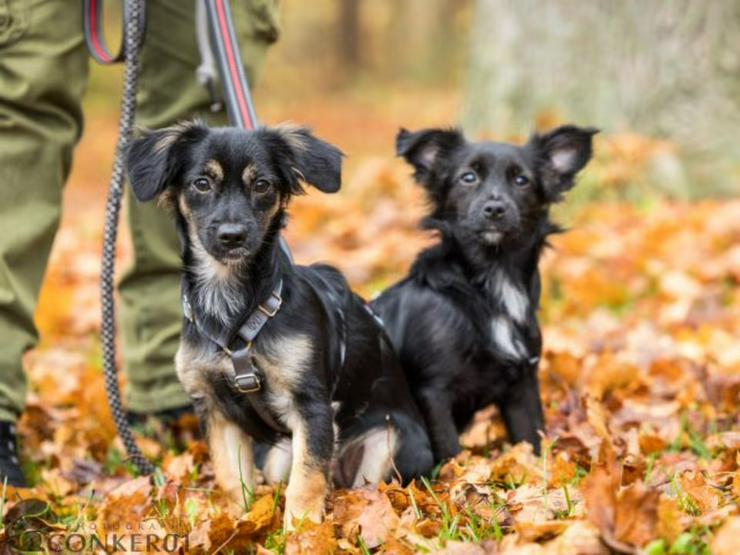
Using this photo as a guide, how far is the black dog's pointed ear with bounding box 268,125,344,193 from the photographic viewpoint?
3.23m

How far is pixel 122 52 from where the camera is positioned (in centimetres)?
393

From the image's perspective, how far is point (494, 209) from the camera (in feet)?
13.2

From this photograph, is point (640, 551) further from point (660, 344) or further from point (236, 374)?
point (660, 344)

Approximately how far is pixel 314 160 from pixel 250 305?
1.76 ft

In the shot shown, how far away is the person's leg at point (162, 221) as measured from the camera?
13.7 feet

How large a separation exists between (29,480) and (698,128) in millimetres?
6642

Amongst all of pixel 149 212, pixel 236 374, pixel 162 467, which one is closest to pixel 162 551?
pixel 236 374

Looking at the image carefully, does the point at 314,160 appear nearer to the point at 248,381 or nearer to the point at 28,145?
the point at 248,381

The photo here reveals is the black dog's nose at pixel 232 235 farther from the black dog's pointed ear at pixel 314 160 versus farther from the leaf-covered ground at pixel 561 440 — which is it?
the leaf-covered ground at pixel 561 440

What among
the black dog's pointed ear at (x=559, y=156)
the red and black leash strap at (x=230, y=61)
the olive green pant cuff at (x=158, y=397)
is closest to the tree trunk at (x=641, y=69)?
the black dog's pointed ear at (x=559, y=156)

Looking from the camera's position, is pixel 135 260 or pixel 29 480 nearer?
pixel 29 480

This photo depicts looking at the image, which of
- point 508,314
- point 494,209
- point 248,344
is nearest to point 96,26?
point 248,344

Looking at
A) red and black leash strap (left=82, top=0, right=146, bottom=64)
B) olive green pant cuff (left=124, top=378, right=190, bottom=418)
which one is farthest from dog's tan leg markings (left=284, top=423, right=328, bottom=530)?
red and black leash strap (left=82, top=0, right=146, bottom=64)

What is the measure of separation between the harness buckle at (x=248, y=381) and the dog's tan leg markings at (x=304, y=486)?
203 millimetres
